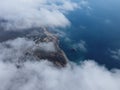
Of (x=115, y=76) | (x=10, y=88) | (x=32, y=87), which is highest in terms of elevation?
(x=115, y=76)

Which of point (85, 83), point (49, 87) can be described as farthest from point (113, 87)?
point (49, 87)

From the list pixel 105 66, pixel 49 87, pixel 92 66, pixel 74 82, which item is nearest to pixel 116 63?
pixel 105 66

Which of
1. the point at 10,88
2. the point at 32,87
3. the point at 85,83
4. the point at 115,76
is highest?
the point at 115,76

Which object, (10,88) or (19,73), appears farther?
(19,73)

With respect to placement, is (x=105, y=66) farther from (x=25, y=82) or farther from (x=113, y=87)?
(x=25, y=82)

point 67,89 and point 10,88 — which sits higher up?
point 67,89

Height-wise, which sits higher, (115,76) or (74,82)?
(115,76)

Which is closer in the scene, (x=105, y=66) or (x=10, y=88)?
(x=10, y=88)

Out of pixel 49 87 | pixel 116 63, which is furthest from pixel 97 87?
pixel 49 87

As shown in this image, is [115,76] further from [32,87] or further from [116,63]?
[32,87]
